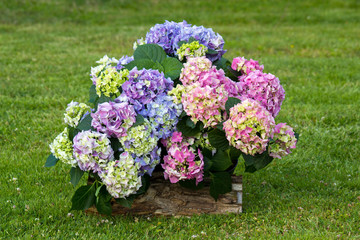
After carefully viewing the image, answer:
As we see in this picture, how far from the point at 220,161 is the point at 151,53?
107cm

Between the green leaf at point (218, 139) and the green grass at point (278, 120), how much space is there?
603 mm

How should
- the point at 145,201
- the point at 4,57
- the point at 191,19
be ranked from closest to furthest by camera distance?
the point at 145,201
the point at 4,57
the point at 191,19

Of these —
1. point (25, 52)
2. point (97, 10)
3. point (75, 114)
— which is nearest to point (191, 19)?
point (97, 10)

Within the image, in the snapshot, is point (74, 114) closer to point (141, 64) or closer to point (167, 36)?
point (141, 64)

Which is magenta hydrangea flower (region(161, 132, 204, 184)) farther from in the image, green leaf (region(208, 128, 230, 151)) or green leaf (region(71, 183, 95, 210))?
green leaf (region(71, 183, 95, 210))

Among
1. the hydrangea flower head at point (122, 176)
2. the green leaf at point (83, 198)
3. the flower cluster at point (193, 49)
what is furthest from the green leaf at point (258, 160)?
the green leaf at point (83, 198)

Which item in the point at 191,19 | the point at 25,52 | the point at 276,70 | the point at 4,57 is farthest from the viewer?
the point at 191,19

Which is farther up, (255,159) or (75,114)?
(75,114)

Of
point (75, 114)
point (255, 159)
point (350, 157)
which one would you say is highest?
point (75, 114)

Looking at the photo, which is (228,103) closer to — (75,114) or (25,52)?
(75,114)

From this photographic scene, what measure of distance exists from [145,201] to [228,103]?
3.34ft

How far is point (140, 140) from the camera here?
348 cm

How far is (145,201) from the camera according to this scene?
377cm

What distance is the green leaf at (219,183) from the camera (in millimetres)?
3643
